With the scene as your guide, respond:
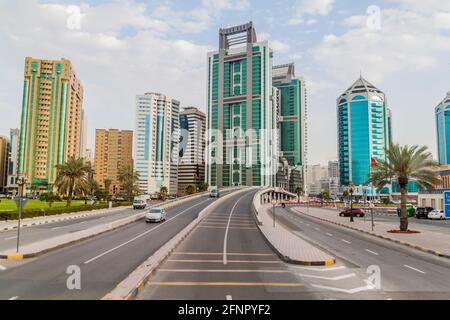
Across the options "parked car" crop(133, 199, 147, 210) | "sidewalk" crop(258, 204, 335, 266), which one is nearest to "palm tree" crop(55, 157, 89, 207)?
"parked car" crop(133, 199, 147, 210)

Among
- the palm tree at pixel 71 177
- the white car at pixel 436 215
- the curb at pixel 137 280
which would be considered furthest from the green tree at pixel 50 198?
the white car at pixel 436 215

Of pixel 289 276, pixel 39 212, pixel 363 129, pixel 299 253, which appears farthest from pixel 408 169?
pixel 363 129

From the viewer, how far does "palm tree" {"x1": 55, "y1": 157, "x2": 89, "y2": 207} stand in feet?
193

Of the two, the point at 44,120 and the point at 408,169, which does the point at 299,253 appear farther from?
the point at 44,120

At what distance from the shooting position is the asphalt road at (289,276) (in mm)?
11555

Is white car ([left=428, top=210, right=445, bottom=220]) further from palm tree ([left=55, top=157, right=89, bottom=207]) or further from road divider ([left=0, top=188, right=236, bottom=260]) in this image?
palm tree ([left=55, top=157, right=89, bottom=207])

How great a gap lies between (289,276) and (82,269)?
8.80m

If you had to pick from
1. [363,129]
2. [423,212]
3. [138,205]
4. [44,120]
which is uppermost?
[363,129]

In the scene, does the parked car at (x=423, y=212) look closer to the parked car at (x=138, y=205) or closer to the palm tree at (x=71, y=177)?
the parked car at (x=138, y=205)

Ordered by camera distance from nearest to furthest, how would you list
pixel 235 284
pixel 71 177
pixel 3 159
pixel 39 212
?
pixel 235 284
pixel 39 212
pixel 71 177
pixel 3 159

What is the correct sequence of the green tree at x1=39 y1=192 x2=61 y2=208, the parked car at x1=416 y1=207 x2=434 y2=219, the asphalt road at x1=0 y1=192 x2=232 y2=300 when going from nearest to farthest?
the asphalt road at x1=0 y1=192 x2=232 y2=300
the parked car at x1=416 y1=207 x2=434 y2=219
the green tree at x1=39 y1=192 x2=61 y2=208

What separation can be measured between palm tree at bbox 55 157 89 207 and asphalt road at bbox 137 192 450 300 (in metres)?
43.7

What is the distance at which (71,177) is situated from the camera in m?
59.6
